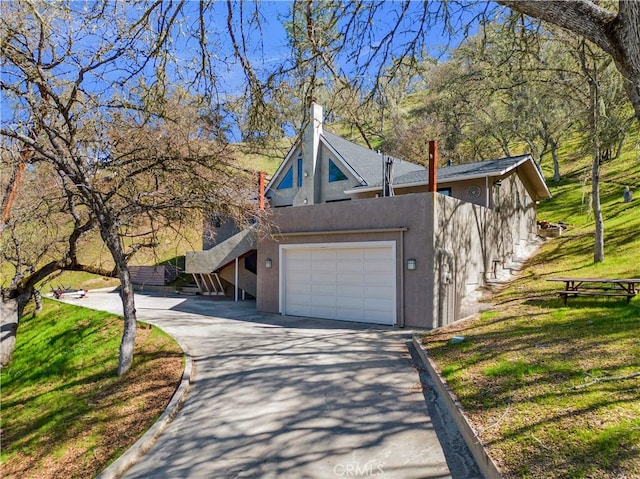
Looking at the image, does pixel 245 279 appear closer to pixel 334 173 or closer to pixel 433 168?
pixel 334 173

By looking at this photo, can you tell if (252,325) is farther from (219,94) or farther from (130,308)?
(219,94)

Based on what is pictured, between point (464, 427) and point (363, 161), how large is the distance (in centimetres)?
1628

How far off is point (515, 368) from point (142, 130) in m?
8.08

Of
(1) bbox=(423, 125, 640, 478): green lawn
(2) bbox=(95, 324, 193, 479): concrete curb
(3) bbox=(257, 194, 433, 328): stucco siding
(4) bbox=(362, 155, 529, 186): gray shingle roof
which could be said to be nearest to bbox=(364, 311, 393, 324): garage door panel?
(3) bbox=(257, 194, 433, 328): stucco siding

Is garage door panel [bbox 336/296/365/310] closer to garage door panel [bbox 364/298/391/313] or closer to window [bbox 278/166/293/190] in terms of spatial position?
garage door panel [bbox 364/298/391/313]

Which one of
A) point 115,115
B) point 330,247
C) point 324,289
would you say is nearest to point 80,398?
point 115,115

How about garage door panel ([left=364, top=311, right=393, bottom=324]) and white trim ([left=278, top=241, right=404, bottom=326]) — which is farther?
garage door panel ([left=364, top=311, right=393, bottom=324])

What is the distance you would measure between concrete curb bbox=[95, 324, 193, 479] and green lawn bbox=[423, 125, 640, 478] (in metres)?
3.98

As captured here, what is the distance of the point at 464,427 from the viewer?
437 cm

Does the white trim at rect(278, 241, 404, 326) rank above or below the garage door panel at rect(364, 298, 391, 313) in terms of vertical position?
above

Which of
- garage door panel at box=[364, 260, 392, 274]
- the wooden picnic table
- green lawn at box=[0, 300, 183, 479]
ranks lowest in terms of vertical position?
green lawn at box=[0, 300, 183, 479]

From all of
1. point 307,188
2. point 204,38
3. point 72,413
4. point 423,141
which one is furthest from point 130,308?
point 423,141

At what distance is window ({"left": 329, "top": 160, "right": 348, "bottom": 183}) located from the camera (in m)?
18.3

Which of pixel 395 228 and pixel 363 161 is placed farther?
pixel 363 161
